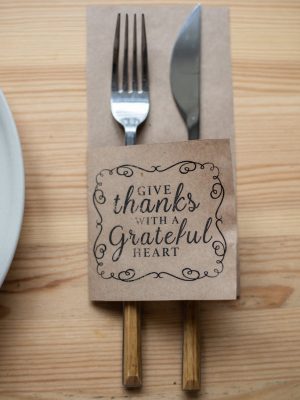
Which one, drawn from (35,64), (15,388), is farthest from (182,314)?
(35,64)

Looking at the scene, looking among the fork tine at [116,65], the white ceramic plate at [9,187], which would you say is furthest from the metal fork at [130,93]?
the white ceramic plate at [9,187]

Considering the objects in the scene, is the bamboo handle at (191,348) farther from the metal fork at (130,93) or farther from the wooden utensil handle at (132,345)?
the metal fork at (130,93)

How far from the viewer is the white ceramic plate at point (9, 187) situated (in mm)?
465

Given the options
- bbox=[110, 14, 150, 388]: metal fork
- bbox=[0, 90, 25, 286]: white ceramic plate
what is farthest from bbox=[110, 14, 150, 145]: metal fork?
bbox=[0, 90, 25, 286]: white ceramic plate

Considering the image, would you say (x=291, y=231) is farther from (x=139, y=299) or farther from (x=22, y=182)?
(x=22, y=182)

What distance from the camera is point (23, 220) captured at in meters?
0.52

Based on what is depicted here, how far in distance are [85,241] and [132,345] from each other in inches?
4.5

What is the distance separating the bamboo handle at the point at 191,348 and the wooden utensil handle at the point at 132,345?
4cm

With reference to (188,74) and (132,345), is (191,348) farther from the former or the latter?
(188,74)

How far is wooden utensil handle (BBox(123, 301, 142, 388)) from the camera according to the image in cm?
47

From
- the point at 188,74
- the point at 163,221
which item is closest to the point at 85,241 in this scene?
the point at 163,221

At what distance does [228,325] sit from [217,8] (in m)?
0.35

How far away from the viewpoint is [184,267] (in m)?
0.48

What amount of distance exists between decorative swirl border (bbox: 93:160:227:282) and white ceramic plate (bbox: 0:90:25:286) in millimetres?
74
